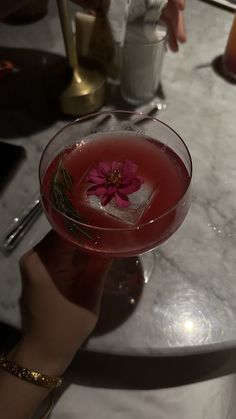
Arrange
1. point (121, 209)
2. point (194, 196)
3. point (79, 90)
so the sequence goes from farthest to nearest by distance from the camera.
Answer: point (79, 90)
point (194, 196)
point (121, 209)

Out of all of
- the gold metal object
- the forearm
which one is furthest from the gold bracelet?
the gold metal object

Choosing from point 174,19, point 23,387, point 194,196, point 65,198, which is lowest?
point 23,387

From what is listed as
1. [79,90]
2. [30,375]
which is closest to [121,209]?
[30,375]

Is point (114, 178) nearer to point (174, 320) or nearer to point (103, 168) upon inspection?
point (103, 168)

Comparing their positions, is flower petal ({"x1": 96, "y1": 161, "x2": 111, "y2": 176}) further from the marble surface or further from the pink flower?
the marble surface

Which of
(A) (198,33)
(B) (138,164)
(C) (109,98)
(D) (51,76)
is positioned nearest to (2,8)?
(D) (51,76)

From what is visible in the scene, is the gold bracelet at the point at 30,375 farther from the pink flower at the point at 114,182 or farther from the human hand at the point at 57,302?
the pink flower at the point at 114,182
